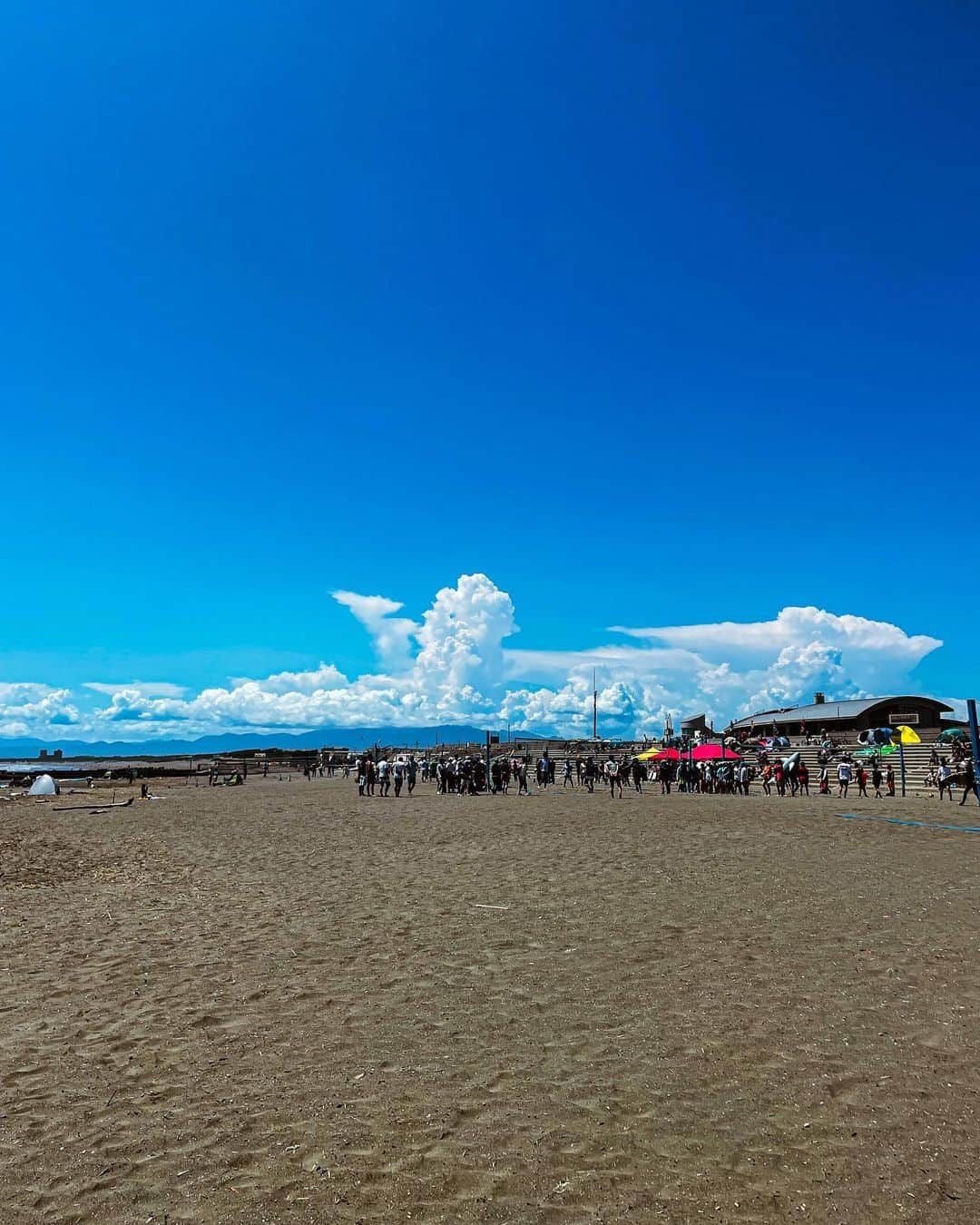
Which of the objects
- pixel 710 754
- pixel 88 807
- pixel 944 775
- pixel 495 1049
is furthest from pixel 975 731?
pixel 88 807

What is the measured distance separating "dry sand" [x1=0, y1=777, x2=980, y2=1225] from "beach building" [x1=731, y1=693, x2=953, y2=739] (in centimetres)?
6222

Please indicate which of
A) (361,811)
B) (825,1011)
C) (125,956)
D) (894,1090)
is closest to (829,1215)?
(894,1090)

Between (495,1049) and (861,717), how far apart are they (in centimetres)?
7205

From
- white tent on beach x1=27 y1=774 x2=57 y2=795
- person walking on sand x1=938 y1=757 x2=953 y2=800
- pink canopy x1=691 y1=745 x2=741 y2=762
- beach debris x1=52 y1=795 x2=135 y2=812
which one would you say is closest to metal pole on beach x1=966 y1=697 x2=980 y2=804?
person walking on sand x1=938 y1=757 x2=953 y2=800

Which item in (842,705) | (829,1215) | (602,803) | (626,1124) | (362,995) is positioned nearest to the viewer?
(829,1215)

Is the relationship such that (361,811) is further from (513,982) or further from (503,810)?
(513,982)

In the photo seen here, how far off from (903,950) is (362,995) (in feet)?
19.3

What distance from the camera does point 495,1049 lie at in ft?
20.7

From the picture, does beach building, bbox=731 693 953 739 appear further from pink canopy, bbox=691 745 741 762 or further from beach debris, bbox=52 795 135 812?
beach debris, bbox=52 795 135 812

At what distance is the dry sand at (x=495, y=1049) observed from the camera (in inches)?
174

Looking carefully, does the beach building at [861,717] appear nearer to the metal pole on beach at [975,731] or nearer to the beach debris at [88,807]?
the metal pole on beach at [975,731]

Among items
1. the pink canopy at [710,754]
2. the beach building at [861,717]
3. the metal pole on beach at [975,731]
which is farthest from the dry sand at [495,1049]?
the beach building at [861,717]

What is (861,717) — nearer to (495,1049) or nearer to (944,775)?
(944,775)

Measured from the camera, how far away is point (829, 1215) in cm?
412
